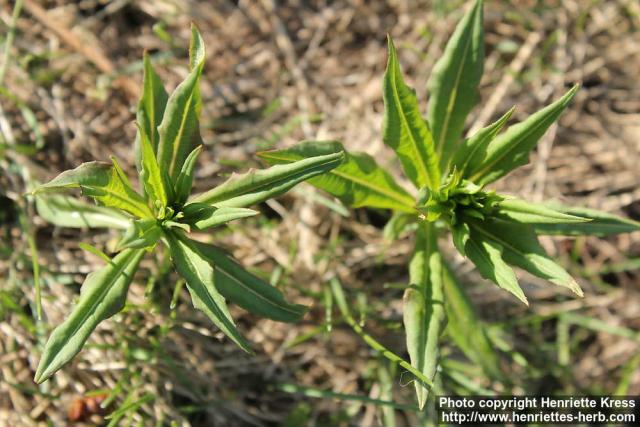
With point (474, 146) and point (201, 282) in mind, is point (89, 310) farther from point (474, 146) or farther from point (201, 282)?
point (474, 146)

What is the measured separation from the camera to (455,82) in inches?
110

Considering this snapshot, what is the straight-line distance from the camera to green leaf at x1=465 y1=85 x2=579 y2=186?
2.53 meters

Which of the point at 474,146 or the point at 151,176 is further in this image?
the point at 474,146

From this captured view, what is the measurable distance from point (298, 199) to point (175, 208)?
1.32 metres

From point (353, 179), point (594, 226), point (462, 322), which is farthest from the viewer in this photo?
point (462, 322)

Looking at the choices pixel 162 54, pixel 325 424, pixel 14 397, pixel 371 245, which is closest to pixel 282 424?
pixel 325 424

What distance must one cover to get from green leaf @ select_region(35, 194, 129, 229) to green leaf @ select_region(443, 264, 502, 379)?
1.67 meters

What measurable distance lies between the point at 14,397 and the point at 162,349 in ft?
2.68

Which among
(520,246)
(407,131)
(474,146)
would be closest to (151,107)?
(407,131)

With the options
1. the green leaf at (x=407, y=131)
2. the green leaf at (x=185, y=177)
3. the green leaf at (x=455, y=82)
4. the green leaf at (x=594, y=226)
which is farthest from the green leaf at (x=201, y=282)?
the green leaf at (x=594, y=226)

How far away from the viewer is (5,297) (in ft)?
9.87

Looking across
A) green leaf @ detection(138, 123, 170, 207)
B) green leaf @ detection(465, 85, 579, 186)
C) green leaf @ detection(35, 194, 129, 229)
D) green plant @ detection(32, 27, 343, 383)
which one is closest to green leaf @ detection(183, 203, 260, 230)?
green plant @ detection(32, 27, 343, 383)

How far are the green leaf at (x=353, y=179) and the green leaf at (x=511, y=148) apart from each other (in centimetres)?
36

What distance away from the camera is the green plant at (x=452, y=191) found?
2.43m
